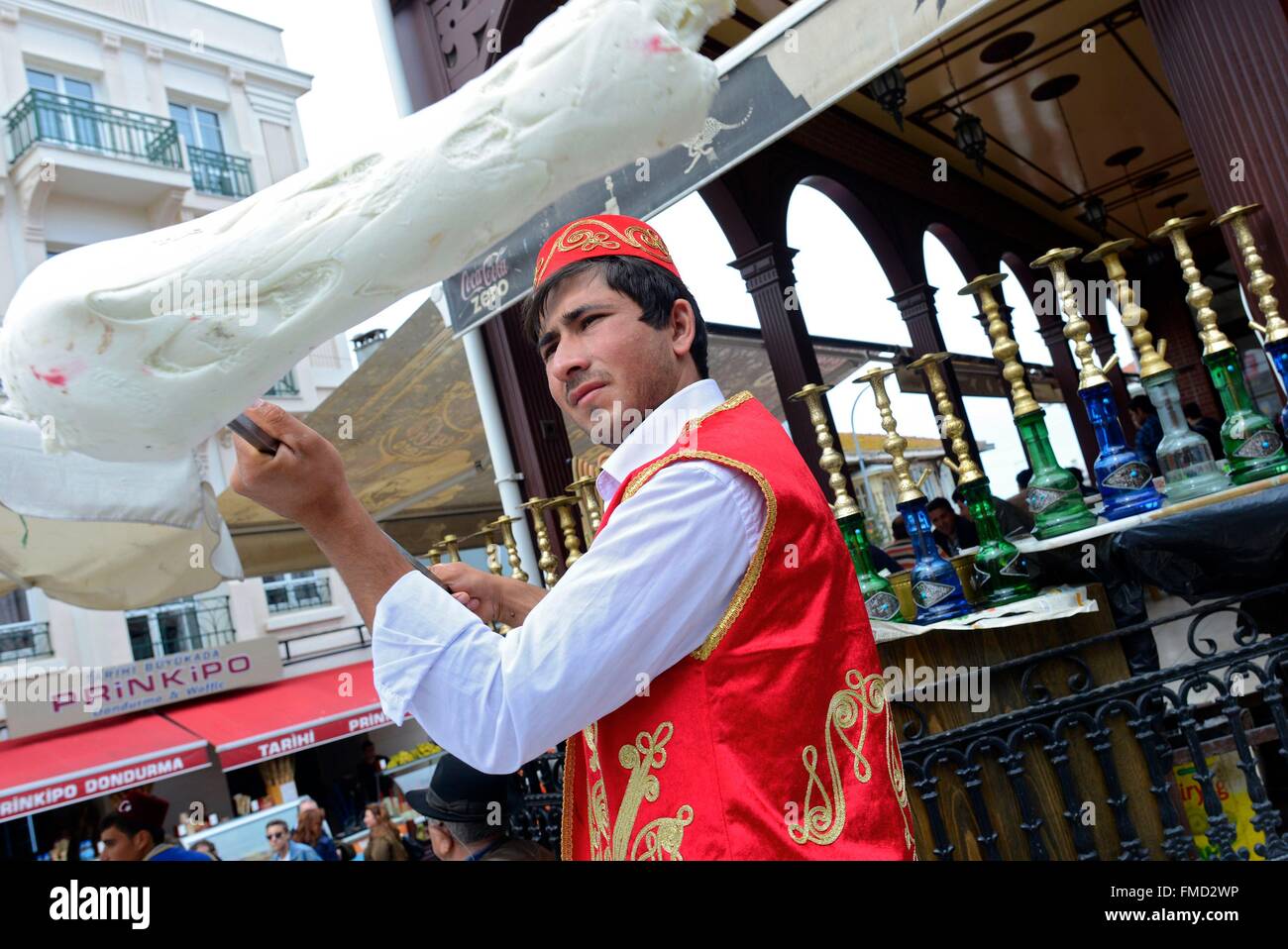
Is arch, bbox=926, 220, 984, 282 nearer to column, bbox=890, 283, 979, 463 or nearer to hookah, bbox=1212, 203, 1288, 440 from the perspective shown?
column, bbox=890, 283, 979, 463

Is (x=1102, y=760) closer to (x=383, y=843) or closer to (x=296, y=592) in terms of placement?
(x=383, y=843)

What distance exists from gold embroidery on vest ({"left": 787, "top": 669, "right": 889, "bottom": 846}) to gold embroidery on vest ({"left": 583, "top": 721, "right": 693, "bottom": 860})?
120 mm

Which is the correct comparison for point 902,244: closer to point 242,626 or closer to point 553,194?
point 553,194

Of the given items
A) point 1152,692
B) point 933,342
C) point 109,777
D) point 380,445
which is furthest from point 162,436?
point 109,777

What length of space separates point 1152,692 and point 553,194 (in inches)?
69.3

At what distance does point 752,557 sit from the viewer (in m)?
1.01

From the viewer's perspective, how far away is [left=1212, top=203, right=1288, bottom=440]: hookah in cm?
225

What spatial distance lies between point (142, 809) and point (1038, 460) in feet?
11.7

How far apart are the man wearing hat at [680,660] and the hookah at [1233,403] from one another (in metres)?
1.60

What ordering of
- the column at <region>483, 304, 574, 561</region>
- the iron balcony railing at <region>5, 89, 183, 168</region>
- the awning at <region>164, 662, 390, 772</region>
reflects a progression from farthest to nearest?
1. the iron balcony railing at <region>5, 89, 183, 168</region>
2. the awning at <region>164, 662, 390, 772</region>
3. the column at <region>483, 304, 574, 561</region>

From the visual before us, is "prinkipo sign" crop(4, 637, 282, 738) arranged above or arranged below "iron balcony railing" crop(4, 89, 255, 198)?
below

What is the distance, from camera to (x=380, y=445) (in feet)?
20.7

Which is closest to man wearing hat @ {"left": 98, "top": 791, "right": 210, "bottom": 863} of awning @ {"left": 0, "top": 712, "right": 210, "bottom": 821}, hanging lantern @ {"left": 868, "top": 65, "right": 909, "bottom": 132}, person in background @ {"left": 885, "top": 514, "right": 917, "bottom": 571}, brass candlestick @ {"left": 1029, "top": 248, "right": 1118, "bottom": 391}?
brass candlestick @ {"left": 1029, "top": 248, "right": 1118, "bottom": 391}

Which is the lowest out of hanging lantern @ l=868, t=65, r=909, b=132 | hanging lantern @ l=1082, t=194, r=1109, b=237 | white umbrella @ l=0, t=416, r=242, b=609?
white umbrella @ l=0, t=416, r=242, b=609
